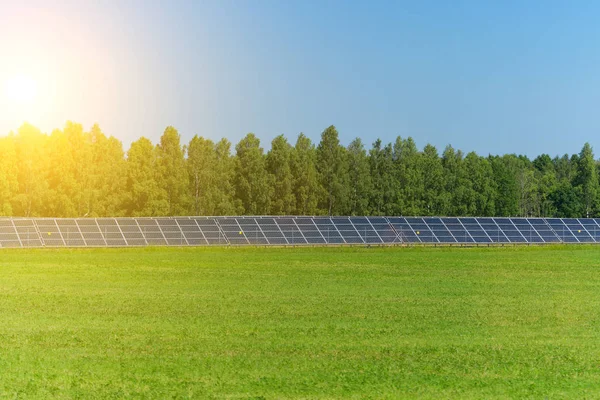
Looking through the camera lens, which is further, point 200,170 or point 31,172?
point 200,170

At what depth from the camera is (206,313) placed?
1761cm

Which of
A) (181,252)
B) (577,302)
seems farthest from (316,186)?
(577,302)

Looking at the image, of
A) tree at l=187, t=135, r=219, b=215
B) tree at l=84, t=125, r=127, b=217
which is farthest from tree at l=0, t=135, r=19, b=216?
tree at l=187, t=135, r=219, b=215

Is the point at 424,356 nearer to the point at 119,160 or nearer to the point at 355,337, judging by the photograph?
the point at 355,337

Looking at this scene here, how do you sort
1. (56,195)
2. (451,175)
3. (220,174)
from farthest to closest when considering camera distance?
1. (451,175)
2. (220,174)
3. (56,195)

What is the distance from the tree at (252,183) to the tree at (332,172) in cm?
640

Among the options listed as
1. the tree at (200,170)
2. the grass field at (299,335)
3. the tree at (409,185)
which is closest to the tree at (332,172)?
the tree at (409,185)

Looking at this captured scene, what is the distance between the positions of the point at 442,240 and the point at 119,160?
131ft

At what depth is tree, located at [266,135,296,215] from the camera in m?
78.1

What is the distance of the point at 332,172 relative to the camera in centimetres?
8094

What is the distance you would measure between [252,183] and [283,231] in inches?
996

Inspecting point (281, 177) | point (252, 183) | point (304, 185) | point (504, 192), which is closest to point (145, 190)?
point (252, 183)

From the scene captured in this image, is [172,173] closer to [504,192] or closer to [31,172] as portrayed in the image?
[31,172]

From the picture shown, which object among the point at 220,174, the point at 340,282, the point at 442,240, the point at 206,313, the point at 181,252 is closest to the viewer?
the point at 206,313
